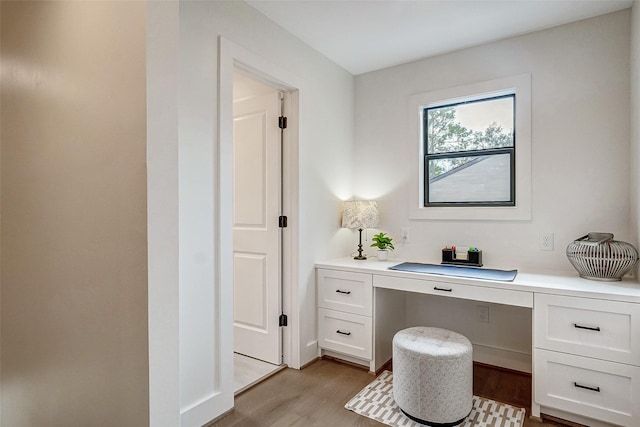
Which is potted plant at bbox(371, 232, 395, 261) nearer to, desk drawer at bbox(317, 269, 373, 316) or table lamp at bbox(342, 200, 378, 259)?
table lamp at bbox(342, 200, 378, 259)

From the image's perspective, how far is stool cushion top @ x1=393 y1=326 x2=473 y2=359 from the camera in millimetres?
1978

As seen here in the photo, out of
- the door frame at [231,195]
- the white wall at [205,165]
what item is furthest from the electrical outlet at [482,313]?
the door frame at [231,195]

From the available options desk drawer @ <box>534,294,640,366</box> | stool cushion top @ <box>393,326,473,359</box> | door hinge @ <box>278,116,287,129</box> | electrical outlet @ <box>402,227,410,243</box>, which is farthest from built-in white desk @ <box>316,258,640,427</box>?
door hinge @ <box>278,116,287,129</box>

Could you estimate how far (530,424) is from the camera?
6.53 ft

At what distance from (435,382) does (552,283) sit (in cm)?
90

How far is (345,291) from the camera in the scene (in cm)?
271

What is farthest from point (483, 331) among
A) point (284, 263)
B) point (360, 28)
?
point (360, 28)

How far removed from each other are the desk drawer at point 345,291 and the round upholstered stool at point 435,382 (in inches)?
22.6

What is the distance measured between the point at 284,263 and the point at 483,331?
Result: 162 cm

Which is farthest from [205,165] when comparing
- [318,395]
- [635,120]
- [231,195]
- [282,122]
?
[635,120]

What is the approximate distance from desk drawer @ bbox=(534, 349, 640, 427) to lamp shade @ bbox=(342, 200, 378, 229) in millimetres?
1464

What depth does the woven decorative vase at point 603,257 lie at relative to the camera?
80.4 inches

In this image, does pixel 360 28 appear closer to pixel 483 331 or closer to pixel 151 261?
pixel 151 261

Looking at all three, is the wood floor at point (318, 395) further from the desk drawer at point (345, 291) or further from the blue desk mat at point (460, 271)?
the blue desk mat at point (460, 271)
